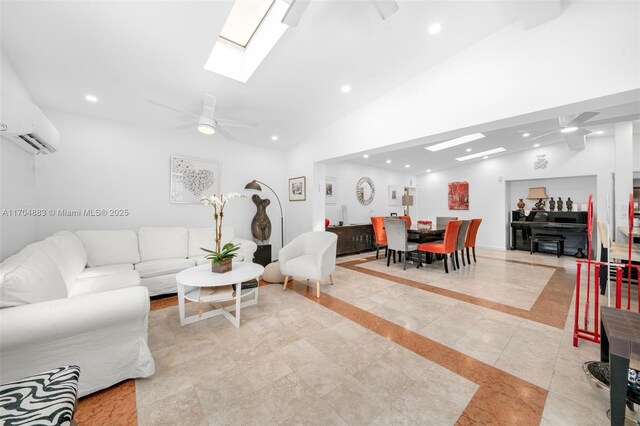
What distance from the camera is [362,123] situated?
376 centimetres

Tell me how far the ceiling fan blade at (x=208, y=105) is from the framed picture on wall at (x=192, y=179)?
1.38 meters

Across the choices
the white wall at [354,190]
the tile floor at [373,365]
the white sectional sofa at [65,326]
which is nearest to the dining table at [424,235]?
the tile floor at [373,365]

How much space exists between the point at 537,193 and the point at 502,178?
911mm

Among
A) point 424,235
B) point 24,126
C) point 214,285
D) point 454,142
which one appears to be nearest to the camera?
point 24,126

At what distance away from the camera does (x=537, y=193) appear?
20.9 feet

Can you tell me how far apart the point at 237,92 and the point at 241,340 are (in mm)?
2937

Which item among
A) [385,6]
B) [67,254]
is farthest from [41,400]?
Result: [385,6]

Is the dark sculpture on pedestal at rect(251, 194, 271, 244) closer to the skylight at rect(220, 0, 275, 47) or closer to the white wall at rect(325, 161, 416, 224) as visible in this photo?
the white wall at rect(325, 161, 416, 224)

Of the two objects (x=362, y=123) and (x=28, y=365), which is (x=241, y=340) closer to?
(x=28, y=365)

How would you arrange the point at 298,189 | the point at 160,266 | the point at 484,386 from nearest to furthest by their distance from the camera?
the point at 484,386 → the point at 160,266 → the point at 298,189

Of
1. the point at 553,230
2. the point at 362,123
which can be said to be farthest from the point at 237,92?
the point at 553,230

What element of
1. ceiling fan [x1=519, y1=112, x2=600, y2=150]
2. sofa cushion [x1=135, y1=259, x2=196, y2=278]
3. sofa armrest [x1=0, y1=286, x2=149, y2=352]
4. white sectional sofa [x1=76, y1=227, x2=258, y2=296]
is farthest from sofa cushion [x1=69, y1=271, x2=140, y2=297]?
ceiling fan [x1=519, y1=112, x2=600, y2=150]

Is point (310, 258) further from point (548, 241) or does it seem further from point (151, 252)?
point (548, 241)

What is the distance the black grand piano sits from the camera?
223 inches
